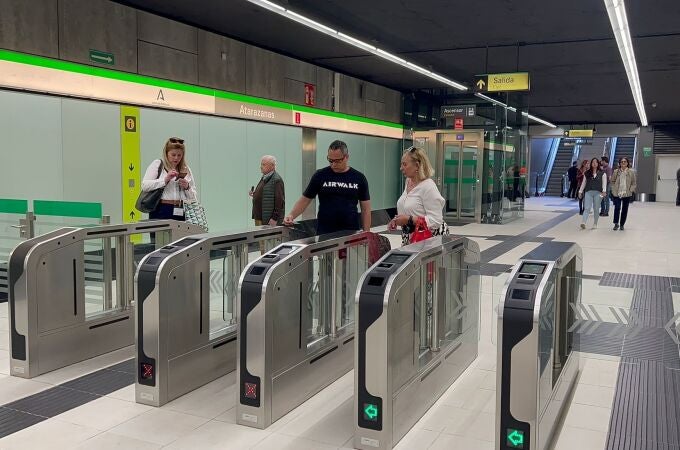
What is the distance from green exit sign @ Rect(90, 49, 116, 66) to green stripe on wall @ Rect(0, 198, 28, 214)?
1.63 m

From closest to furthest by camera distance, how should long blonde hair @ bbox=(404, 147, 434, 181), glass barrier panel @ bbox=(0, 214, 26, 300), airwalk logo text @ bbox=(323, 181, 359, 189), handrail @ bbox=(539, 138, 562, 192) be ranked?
long blonde hair @ bbox=(404, 147, 434, 181) < airwalk logo text @ bbox=(323, 181, 359, 189) < glass barrier panel @ bbox=(0, 214, 26, 300) < handrail @ bbox=(539, 138, 562, 192)

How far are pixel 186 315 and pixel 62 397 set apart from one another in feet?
2.57

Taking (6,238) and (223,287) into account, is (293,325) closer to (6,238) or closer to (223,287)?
(223,287)

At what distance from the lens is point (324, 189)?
4348 mm

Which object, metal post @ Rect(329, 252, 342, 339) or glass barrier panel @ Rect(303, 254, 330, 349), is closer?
glass barrier panel @ Rect(303, 254, 330, 349)

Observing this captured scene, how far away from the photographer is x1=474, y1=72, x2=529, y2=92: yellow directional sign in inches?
367

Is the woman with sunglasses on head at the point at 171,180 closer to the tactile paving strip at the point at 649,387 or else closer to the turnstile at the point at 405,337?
the turnstile at the point at 405,337

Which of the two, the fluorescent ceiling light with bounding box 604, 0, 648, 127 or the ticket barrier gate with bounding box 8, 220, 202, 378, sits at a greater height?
the fluorescent ceiling light with bounding box 604, 0, 648, 127

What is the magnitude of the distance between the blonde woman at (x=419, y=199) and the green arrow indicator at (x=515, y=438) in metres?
1.76

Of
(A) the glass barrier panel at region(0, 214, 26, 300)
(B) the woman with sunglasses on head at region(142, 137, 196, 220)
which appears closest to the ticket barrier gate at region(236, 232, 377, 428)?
(B) the woman with sunglasses on head at region(142, 137, 196, 220)

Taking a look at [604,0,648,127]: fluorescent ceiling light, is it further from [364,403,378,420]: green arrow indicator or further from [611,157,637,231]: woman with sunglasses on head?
[364,403,378,420]: green arrow indicator

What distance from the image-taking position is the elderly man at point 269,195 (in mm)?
5707

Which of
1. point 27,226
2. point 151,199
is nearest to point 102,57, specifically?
point 27,226

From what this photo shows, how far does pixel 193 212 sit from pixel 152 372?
2082mm
